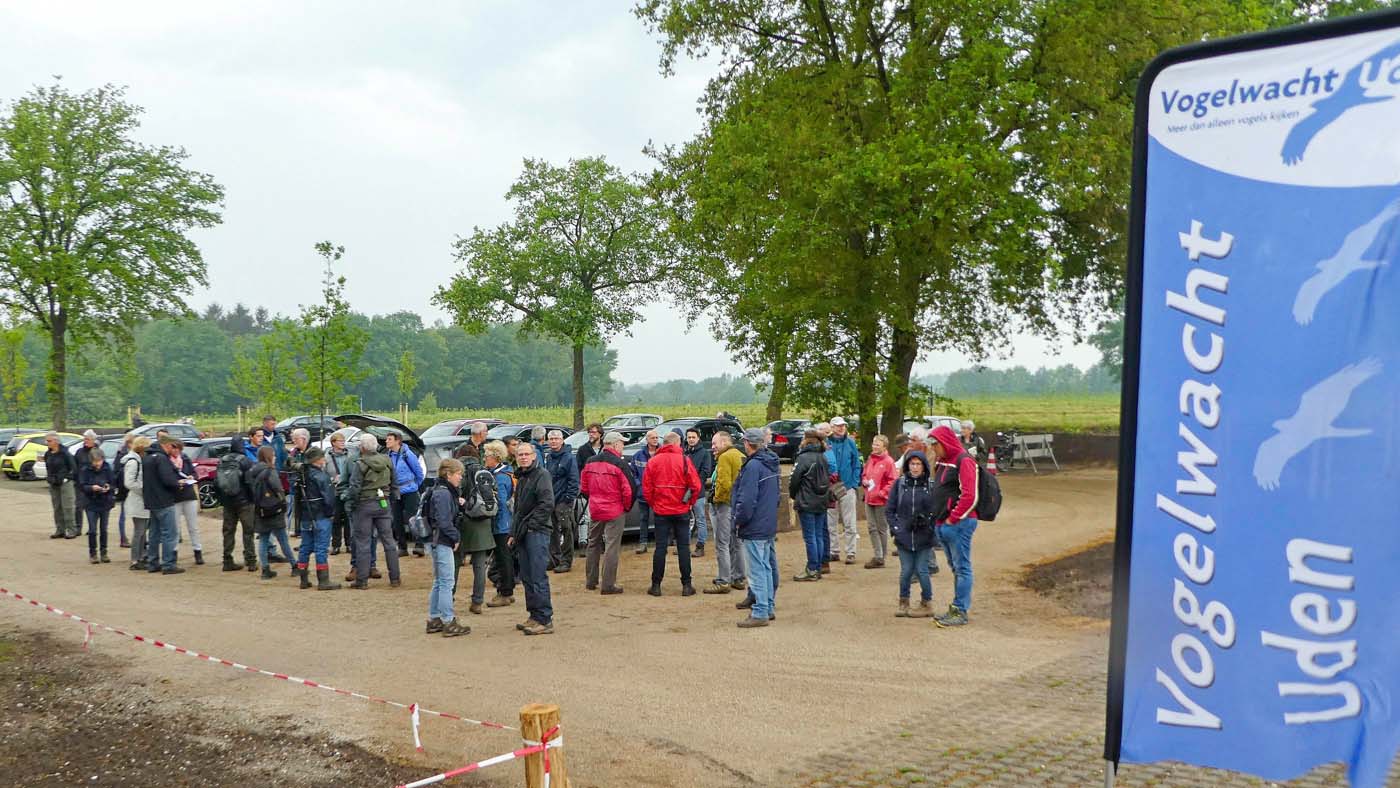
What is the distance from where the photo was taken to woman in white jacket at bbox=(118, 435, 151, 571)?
1557 centimetres

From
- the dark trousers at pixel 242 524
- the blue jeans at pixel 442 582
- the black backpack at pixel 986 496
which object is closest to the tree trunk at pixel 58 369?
the dark trousers at pixel 242 524

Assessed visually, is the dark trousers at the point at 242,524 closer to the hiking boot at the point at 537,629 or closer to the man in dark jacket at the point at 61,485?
the man in dark jacket at the point at 61,485

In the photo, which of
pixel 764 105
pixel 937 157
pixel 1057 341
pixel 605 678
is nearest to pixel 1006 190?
pixel 937 157

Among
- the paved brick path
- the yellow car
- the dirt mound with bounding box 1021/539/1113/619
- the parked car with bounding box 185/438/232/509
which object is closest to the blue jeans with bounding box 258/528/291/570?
the parked car with bounding box 185/438/232/509

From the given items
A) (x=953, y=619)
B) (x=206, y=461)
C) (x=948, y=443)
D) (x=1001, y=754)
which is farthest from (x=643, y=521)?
(x=206, y=461)

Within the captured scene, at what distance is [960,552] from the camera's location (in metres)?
11.1

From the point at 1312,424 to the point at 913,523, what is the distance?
26.5 ft

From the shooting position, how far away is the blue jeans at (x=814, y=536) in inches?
539

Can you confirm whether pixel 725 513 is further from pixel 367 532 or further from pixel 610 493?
pixel 367 532

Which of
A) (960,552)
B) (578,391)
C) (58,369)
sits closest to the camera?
(960,552)

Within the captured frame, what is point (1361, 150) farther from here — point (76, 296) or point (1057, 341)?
point (76, 296)

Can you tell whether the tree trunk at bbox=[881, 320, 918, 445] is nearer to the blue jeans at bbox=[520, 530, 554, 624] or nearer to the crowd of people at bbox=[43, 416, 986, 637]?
the crowd of people at bbox=[43, 416, 986, 637]

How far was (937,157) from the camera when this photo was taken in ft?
71.3

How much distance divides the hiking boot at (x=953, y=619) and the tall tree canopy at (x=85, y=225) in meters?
40.2
